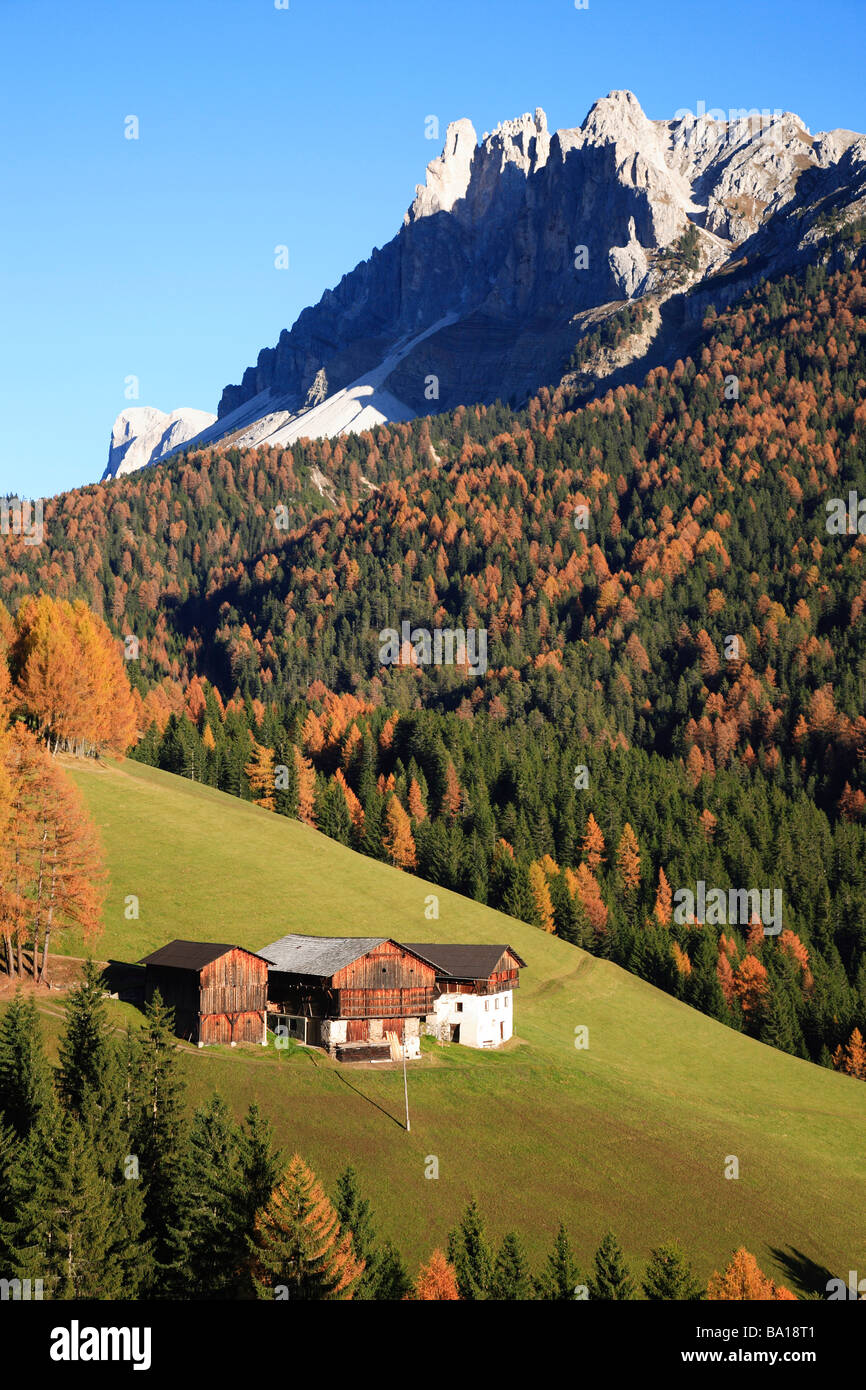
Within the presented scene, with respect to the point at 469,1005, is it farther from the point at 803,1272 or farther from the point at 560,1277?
the point at 560,1277

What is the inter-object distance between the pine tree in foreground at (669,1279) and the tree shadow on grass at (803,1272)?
9.34 m

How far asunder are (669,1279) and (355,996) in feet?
94.1

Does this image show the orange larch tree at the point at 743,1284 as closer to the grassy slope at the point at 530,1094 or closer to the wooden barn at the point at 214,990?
the grassy slope at the point at 530,1094

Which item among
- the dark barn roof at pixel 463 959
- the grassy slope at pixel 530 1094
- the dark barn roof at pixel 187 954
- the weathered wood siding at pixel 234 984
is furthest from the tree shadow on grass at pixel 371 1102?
the dark barn roof at pixel 463 959

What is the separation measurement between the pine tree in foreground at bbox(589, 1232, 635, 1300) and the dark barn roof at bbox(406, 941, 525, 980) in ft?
98.3

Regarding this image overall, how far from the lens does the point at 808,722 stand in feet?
600

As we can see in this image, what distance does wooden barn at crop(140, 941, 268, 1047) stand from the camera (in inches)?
2509

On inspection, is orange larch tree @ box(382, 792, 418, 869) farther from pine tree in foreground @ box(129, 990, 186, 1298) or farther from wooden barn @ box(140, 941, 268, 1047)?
pine tree in foreground @ box(129, 990, 186, 1298)

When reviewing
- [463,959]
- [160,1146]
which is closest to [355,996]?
[463,959]

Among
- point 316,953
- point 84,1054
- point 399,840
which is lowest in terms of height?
point 84,1054

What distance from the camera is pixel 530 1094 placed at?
217ft

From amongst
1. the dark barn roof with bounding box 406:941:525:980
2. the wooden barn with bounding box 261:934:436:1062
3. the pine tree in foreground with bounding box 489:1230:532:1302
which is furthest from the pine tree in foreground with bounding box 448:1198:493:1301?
the dark barn roof with bounding box 406:941:525:980
